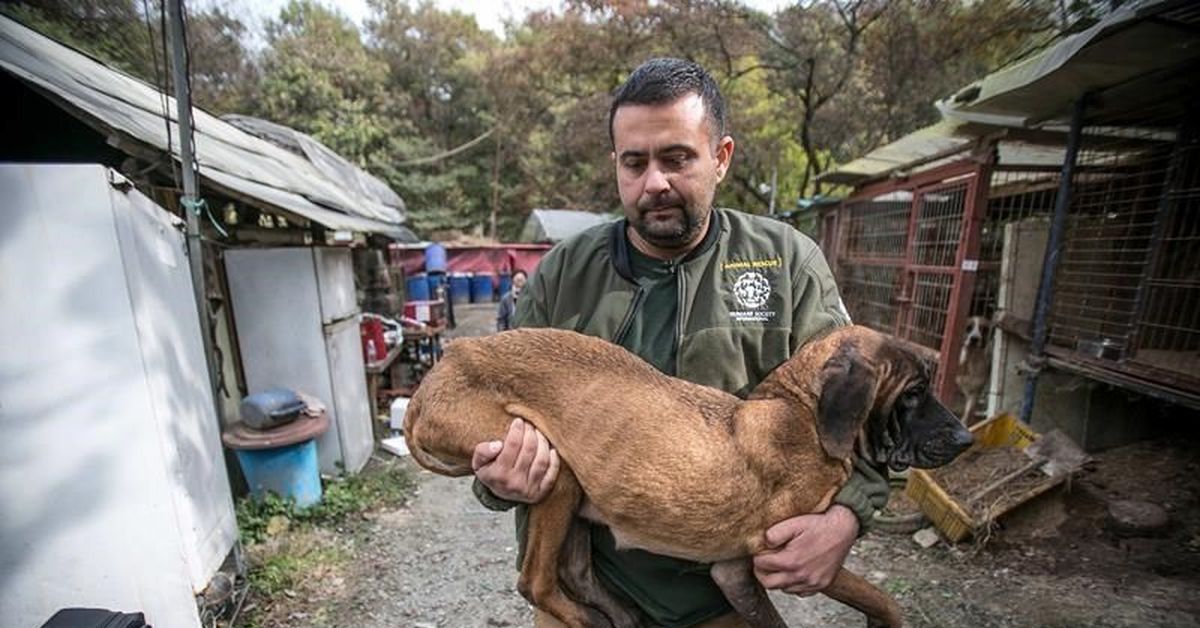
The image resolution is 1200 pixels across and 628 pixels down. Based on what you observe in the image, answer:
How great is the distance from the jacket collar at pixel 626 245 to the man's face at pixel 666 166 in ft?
0.29

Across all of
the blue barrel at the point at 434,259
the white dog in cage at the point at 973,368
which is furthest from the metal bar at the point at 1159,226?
the blue barrel at the point at 434,259

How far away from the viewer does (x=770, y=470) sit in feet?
5.41

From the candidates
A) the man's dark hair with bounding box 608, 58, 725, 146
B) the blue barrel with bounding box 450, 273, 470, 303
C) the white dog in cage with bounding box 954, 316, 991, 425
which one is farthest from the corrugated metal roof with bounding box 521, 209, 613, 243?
the man's dark hair with bounding box 608, 58, 725, 146

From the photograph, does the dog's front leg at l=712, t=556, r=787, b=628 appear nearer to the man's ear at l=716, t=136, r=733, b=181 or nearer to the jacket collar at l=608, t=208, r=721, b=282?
the jacket collar at l=608, t=208, r=721, b=282

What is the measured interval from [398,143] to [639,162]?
105ft

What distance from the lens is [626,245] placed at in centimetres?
188

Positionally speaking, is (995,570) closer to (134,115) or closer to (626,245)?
(626,245)

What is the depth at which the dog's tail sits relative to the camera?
5.80 ft

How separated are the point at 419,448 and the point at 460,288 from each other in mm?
21770

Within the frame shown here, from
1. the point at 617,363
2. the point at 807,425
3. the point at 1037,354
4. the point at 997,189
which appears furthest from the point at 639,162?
the point at 997,189

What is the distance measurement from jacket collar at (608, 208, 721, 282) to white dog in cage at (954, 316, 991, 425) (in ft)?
20.2

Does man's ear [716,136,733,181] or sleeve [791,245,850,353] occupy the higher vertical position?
man's ear [716,136,733,181]

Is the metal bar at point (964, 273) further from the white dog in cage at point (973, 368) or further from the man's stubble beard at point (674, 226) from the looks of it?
the man's stubble beard at point (674, 226)

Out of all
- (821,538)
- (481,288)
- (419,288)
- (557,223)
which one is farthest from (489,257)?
(821,538)
